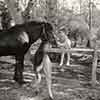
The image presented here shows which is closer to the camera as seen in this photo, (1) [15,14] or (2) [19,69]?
(2) [19,69]

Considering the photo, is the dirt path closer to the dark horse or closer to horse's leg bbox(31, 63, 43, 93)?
horse's leg bbox(31, 63, 43, 93)

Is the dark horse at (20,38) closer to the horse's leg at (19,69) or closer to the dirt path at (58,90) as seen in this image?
the horse's leg at (19,69)

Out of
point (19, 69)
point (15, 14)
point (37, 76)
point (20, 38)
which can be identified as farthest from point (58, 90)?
point (15, 14)

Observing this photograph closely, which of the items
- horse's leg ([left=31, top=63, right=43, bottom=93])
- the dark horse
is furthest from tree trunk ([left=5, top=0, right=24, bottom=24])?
horse's leg ([left=31, top=63, right=43, bottom=93])

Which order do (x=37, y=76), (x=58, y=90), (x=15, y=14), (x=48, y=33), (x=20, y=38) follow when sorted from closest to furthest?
(x=48, y=33)
(x=37, y=76)
(x=20, y=38)
(x=58, y=90)
(x=15, y=14)

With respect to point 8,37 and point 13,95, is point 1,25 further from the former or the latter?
point 13,95

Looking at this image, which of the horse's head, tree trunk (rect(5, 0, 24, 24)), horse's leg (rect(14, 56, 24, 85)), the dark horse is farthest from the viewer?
tree trunk (rect(5, 0, 24, 24))

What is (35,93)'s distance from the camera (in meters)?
5.34

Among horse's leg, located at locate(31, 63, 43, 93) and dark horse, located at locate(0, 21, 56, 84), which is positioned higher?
dark horse, located at locate(0, 21, 56, 84)

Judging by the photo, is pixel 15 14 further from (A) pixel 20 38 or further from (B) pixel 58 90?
(B) pixel 58 90

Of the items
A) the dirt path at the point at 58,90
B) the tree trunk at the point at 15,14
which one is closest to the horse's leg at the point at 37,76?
the dirt path at the point at 58,90

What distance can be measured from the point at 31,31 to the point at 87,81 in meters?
2.77

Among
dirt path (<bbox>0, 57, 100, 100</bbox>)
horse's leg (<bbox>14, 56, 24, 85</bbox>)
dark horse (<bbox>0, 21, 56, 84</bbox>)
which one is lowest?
dirt path (<bbox>0, 57, 100, 100</bbox>)

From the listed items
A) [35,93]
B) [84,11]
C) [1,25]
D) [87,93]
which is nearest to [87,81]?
[87,93]
